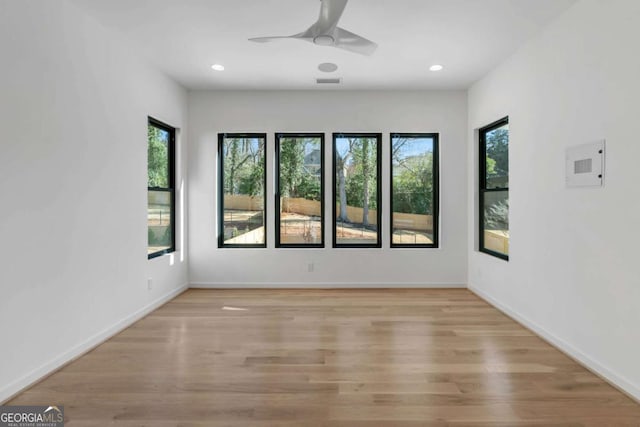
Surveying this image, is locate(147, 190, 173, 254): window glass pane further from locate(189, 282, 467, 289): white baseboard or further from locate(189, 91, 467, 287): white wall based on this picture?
locate(189, 282, 467, 289): white baseboard

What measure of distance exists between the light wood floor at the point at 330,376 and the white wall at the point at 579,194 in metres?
0.27

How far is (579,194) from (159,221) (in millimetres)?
4242

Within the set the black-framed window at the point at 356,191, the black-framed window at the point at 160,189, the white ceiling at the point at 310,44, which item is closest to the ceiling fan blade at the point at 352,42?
the white ceiling at the point at 310,44

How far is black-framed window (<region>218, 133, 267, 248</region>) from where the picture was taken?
501cm

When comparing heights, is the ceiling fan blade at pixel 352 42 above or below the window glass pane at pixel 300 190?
above

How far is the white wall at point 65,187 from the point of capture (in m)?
2.23

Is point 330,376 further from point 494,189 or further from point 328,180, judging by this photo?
point 494,189

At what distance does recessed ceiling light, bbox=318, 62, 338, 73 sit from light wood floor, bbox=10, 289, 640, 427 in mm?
2768

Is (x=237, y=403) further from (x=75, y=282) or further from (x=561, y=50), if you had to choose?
(x=561, y=50)

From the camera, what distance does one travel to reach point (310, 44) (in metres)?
3.45

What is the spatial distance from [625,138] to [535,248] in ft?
4.26

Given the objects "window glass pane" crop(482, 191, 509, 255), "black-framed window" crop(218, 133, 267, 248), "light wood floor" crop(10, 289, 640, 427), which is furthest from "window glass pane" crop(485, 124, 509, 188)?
"black-framed window" crop(218, 133, 267, 248)

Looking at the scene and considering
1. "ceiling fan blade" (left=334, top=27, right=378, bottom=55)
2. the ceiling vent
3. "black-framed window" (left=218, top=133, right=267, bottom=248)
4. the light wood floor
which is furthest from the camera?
"black-framed window" (left=218, top=133, right=267, bottom=248)

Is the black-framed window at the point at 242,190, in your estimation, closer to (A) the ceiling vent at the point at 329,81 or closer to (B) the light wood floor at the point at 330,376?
(A) the ceiling vent at the point at 329,81
